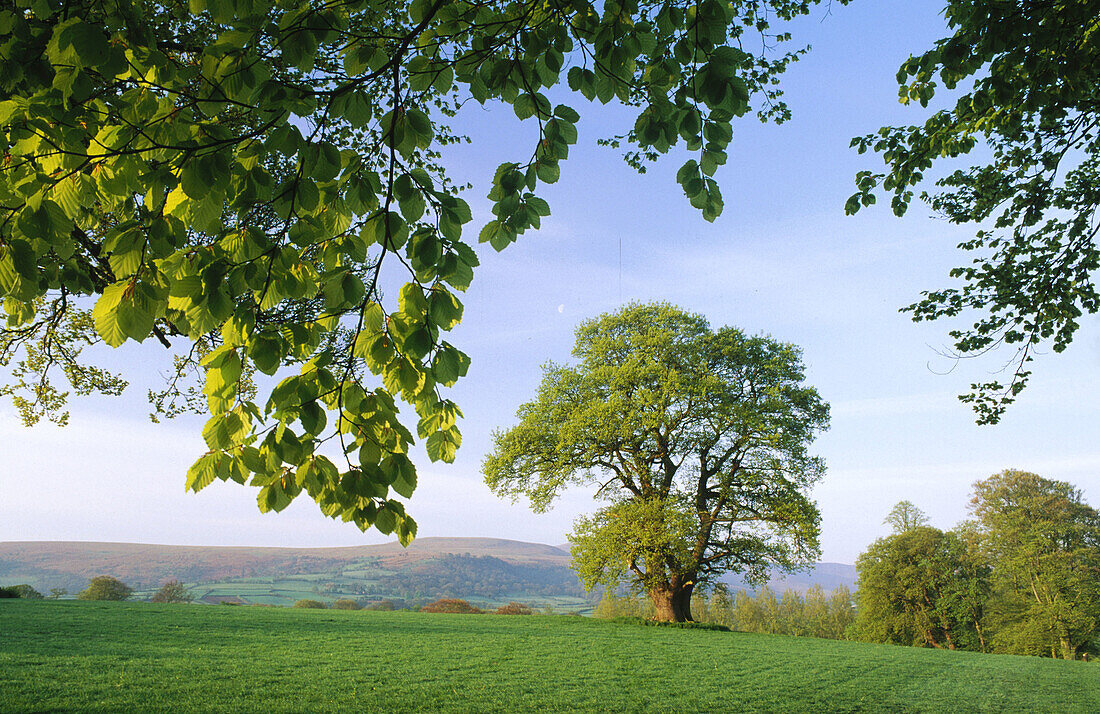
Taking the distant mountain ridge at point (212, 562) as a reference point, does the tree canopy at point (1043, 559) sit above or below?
above

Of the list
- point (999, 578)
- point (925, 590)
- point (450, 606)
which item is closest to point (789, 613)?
point (925, 590)

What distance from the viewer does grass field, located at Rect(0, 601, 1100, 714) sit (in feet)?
27.1

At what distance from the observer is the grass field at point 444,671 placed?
8250mm

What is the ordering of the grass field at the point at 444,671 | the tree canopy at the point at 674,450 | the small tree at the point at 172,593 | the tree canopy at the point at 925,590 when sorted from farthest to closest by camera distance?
the tree canopy at the point at 925,590, the small tree at the point at 172,593, the tree canopy at the point at 674,450, the grass field at the point at 444,671

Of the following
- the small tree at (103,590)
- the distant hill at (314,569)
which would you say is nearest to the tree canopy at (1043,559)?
the distant hill at (314,569)

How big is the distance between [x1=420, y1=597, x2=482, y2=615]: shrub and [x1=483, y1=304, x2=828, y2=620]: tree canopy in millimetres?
8158

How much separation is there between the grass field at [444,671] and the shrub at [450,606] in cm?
988

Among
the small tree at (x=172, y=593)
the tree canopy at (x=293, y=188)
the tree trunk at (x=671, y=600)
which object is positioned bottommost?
the small tree at (x=172, y=593)

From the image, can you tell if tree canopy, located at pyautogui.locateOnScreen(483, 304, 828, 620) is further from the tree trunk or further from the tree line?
the tree line

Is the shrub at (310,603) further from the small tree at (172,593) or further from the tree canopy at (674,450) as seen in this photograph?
the tree canopy at (674,450)

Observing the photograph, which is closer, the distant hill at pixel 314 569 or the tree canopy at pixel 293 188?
the tree canopy at pixel 293 188

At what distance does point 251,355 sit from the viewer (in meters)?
2.23

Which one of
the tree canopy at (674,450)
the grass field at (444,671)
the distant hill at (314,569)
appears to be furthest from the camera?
the distant hill at (314,569)

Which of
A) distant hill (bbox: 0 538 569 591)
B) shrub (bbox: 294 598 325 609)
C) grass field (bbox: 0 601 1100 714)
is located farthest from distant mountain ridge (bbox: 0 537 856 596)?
grass field (bbox: 0 601 1100 714)
